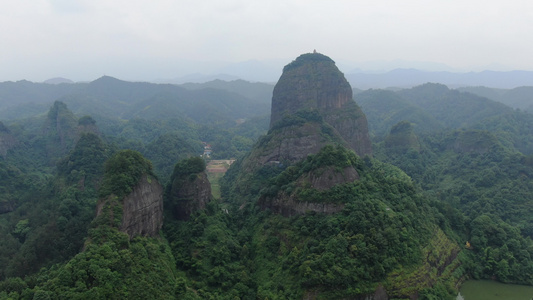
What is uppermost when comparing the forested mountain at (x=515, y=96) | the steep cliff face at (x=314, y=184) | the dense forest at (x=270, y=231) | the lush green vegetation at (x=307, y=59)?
the lush green vegetation at (x=307, y=59)

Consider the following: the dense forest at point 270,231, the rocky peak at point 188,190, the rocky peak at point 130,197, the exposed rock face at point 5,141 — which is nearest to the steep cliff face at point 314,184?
the dense forest at point 270,231

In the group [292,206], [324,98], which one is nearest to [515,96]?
[324,98]

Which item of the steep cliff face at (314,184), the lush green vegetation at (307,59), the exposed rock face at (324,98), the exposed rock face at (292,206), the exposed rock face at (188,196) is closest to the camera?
the exposed rock face at (292,206)

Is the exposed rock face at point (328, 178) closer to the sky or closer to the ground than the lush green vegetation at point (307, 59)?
closer to the ground

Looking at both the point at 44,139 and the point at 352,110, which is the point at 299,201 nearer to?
the point at 352,110

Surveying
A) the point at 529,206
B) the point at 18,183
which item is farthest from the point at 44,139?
the point at 529,206

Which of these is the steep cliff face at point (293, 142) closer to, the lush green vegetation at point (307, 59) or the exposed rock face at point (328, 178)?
the exposed rock face at point (328, 178)
